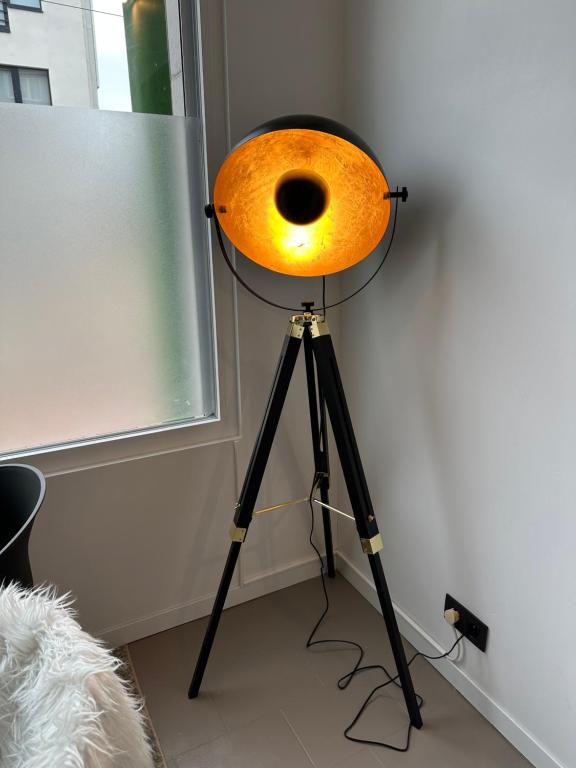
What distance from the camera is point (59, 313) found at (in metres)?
1.50

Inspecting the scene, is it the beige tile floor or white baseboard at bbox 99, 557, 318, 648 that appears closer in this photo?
the beige tile floor

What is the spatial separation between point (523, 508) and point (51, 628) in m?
1.05

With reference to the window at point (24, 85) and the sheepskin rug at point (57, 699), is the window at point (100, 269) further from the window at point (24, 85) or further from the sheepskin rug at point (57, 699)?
the sheepskin rug at point (57, 699)

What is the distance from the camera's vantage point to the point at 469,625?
149 cm

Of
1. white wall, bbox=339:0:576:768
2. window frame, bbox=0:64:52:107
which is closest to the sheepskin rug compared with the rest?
white wall, bbox=339:0:576:768

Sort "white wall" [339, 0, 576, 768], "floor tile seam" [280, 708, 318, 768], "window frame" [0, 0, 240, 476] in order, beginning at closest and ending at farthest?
"white wall" [339, 0, 576, 768] < "floor tile seam" [280, 708, 318, 768] < "window frame" [0, 0, 240, 476]

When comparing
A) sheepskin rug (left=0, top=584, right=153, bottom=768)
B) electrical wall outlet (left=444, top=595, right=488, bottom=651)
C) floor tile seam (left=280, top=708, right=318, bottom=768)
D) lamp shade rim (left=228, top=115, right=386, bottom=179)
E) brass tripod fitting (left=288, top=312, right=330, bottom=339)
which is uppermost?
lamp shade rim (left=228, top=115, right=386, bottom=179)

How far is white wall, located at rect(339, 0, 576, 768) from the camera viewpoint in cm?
111

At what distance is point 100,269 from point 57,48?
570 mm

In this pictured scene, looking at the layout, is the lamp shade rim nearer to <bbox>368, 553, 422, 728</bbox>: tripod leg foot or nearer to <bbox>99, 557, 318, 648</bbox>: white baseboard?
<bbox>368, 553, 422, 728</bbox>: tripod leg foot

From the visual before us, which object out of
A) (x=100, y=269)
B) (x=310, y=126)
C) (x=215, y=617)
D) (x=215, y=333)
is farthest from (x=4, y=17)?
(x=215, y=617)

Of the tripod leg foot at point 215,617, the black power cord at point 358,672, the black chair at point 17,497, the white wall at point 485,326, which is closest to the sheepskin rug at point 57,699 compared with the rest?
the black chair at point 17,497

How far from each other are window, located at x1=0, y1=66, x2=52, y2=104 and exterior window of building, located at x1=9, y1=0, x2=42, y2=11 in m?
0.14

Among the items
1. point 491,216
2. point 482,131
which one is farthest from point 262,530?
point 482,131
